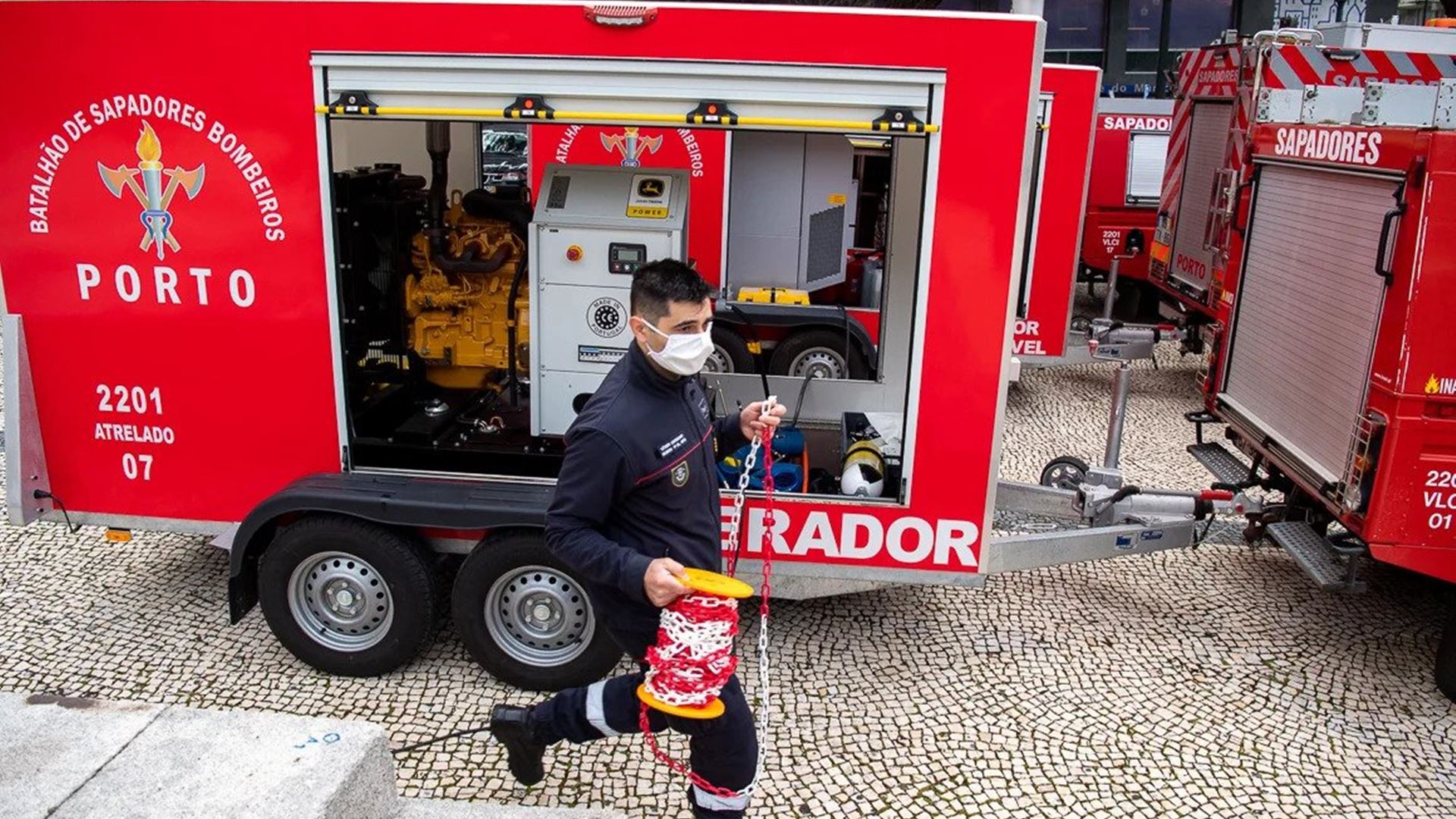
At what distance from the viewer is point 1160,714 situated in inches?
173

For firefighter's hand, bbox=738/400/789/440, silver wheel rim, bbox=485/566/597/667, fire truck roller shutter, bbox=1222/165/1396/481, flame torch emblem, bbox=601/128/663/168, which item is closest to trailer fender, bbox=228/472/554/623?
silver wheel rim, bbox=485/566/597/667

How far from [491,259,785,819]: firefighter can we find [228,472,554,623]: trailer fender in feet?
3.53

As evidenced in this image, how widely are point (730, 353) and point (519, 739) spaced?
16.6 feet

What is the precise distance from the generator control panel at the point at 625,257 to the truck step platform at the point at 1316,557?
11.0 ft

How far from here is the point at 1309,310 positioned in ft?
16.8

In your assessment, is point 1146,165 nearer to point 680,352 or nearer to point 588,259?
point 588,259

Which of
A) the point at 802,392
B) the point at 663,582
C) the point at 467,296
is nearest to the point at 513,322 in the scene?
the point at 467,296

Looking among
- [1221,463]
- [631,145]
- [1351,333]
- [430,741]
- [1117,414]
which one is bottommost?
[430,741]

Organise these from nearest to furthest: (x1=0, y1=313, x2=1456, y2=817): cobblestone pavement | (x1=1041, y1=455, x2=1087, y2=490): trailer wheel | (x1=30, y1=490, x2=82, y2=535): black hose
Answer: (x1=0, y1=313, x2=1456, y2=817): cobblestone pavement < (x1=30, y1=490, x2=82, y2=535): black hose < (x1=1041, y1=455, x2=1087, y2=490): trailer wheel

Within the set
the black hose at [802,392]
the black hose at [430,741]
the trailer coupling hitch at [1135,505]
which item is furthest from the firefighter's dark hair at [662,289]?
the trailer coupling hitch at [1135,505]

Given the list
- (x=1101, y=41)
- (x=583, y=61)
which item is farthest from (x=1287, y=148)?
(x=1101, y=41)

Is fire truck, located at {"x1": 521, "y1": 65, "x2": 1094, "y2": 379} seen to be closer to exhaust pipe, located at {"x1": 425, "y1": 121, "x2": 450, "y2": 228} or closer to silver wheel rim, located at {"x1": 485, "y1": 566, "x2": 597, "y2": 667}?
A: exhaust pipe, located at {"x1": 425, "y1": 121, "x2": 450, "y2": 228}

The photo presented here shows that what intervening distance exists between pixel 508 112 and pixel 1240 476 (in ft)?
14.2

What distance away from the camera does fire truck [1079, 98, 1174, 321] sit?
11914 millimetres
